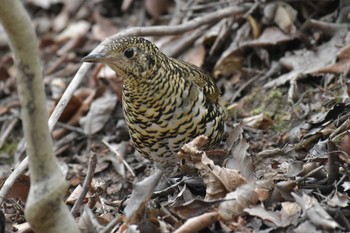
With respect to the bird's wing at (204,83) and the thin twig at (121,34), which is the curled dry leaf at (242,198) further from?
the thin twig at (121,34)

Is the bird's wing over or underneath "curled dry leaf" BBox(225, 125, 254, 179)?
over

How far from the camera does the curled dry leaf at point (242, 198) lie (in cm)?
329

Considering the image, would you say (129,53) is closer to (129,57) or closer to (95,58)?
(129,57)

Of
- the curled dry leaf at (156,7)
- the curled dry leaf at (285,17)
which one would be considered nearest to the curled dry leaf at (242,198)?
the curled dry leaf at (285,17)

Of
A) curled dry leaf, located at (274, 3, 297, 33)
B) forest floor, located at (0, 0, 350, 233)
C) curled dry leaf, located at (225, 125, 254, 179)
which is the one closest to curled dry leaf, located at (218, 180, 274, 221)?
forest floor, located at (0, 0, 350, 233)

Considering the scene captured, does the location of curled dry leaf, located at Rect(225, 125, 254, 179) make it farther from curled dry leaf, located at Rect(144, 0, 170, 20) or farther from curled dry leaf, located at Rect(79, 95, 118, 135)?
curled dry leaf, located at Rect(144, 0, 170, 20)

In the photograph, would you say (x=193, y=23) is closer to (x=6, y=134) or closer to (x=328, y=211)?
(x=6, y=134)

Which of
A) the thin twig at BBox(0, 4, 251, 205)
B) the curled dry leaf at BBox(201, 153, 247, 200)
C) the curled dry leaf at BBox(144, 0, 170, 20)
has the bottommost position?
the curled dry leaf at BBox(201, 153, 247, 200)

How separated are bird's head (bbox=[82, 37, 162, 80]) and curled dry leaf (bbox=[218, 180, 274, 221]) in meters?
1.01

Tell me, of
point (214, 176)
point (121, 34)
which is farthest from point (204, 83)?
point (214, 176)

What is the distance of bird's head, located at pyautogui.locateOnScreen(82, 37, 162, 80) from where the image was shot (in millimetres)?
3820

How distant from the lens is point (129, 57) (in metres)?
3.88

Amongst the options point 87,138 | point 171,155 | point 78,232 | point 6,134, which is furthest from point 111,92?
point 78,232

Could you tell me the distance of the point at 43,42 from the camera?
808 centimetres
